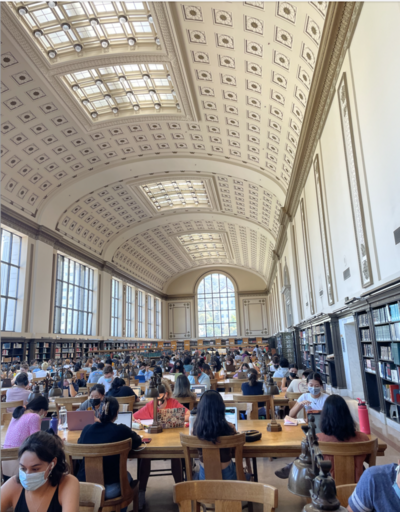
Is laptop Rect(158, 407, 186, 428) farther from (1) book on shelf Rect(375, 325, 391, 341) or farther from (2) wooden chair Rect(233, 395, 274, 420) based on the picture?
(1) book on shelf Rect(375, 325, 391, 341)

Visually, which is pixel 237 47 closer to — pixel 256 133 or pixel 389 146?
pixel 256 133

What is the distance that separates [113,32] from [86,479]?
38.1ft

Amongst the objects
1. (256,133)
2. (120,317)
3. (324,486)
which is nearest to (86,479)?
(324,486)

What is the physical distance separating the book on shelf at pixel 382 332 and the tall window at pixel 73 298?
1656 cm

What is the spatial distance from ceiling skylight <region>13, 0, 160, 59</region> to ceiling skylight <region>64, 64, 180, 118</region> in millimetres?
1061

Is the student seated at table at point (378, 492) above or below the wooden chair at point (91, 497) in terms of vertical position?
above

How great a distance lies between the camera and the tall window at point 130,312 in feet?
98.9

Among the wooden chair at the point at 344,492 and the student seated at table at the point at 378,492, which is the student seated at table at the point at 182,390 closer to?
the wooden chair at the point at 344,492

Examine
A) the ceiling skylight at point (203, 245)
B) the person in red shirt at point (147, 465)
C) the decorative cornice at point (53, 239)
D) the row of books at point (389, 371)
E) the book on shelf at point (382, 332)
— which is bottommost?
the person in red shirt at point (147, 465)

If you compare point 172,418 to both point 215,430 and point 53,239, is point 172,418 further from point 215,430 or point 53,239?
point 53,239

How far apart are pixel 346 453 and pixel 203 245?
30.9 metres

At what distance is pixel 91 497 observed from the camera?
2.35 meters

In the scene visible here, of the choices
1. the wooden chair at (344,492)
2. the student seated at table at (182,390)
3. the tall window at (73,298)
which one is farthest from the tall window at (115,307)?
the wooden chair at (344,492)

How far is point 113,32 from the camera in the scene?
37.4 feet
